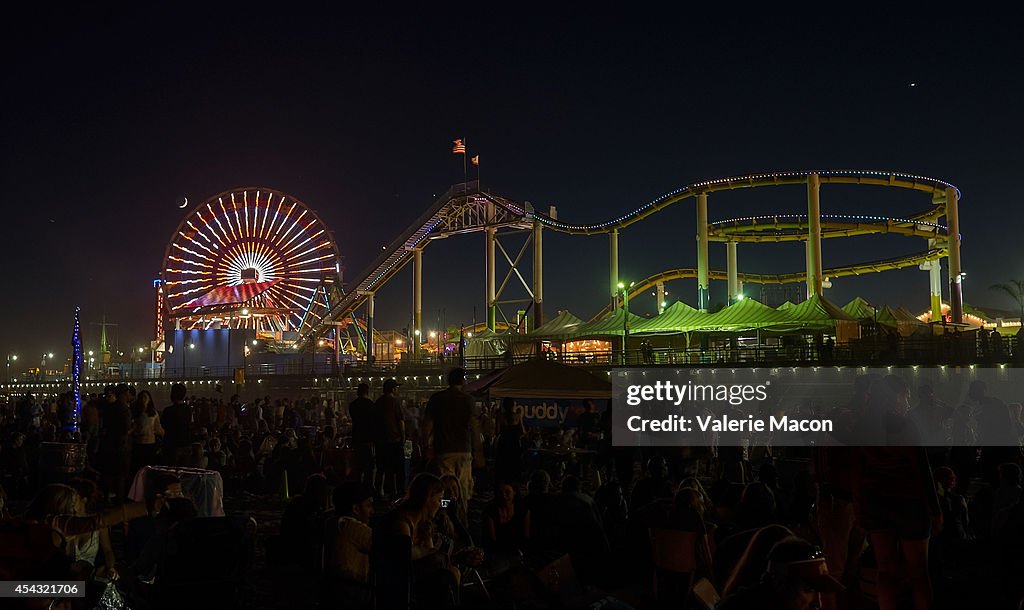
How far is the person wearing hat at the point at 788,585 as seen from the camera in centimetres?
242

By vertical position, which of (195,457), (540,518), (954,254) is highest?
(954,254)

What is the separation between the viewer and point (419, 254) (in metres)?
46.8

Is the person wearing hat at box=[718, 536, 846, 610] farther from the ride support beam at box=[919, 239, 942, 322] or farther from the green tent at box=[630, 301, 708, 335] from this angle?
the ride support beam at box=[919, 239, 942, 322]

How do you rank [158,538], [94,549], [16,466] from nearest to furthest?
[158,538], [94,549], [16,466]

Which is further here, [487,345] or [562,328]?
[487,345]

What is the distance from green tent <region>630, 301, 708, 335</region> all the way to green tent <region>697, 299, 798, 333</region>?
50 cm

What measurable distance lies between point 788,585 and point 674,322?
2768cm

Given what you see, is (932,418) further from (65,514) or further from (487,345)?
(487,345)

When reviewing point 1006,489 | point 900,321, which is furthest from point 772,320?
point 1006,489

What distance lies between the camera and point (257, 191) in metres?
58.8

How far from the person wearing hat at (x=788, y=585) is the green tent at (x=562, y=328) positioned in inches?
1187

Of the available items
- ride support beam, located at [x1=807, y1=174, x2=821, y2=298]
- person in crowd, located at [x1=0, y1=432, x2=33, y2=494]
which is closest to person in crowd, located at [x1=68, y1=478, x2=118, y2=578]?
person in crowd, located at [x1=0, y1=432, x2=33, y2=494]

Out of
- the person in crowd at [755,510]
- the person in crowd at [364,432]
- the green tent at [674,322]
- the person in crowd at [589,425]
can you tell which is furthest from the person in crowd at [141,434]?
the green tent at [674,322]

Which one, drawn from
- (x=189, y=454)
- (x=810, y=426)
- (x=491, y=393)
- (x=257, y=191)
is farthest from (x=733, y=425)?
(x=257, y=191)
